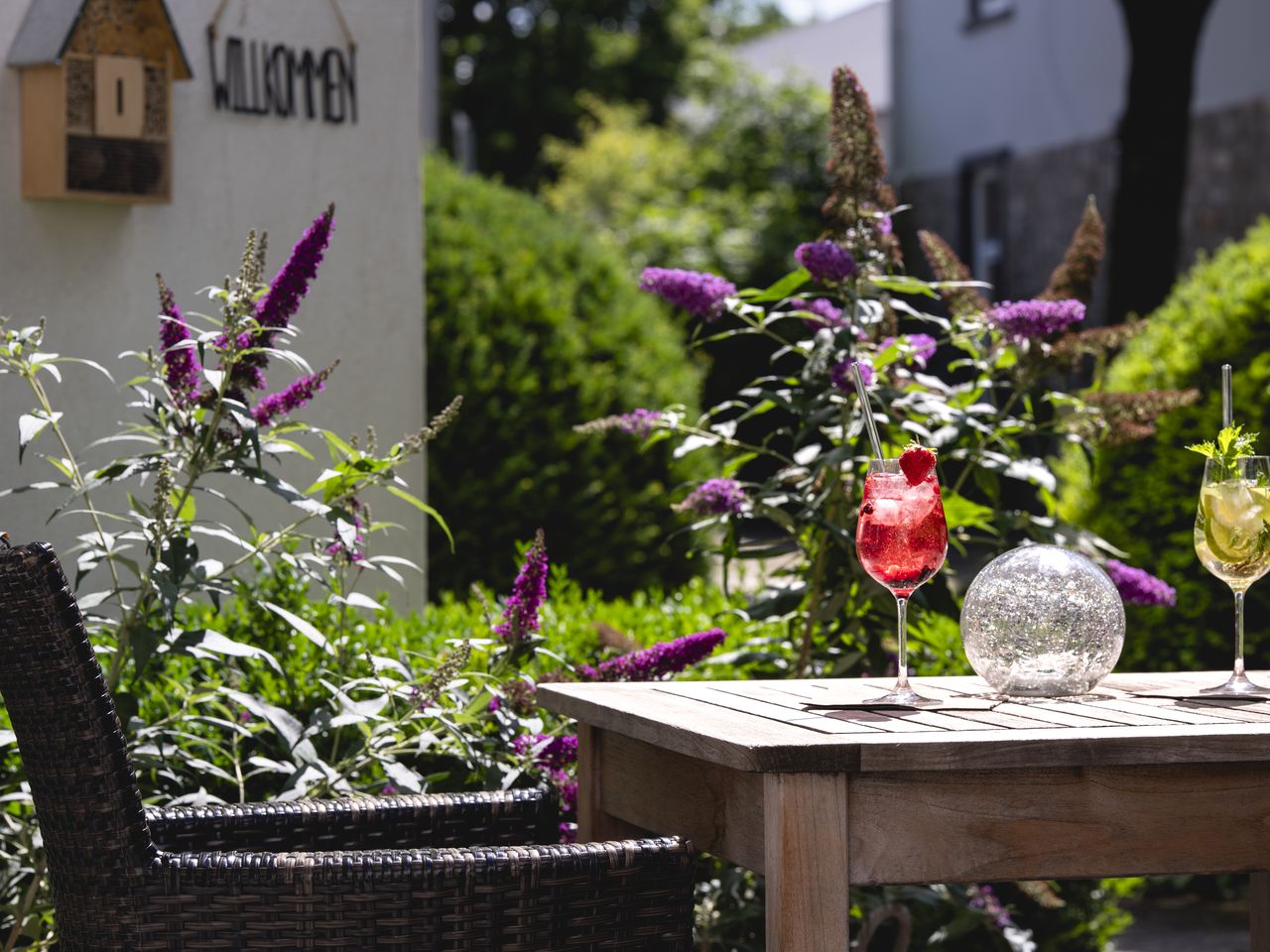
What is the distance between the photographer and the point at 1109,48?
1399 cm

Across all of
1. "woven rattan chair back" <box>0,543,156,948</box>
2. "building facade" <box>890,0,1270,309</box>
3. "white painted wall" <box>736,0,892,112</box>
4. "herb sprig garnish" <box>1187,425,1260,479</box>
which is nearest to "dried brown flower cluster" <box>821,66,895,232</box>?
"herb sprig garnish" <box>1187,425,1260,479</box>

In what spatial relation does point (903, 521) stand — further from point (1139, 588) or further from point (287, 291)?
point (1139, 588)

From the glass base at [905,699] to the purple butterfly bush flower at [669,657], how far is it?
1.78 ft

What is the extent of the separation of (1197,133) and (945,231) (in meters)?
3.94

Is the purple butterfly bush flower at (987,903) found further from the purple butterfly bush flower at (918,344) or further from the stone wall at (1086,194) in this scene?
the stone wall at (1086,194)

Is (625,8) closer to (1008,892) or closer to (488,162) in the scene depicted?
(488,162)

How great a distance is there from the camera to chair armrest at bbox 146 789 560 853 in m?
2.75

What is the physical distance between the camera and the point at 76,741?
2275 mm

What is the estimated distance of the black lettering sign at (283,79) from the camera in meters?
4.69

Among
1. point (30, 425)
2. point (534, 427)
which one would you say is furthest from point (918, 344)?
point (534, 427)

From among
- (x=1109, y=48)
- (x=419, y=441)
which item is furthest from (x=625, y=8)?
(x=419, y=441)

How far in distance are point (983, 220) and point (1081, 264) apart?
41.4 ft

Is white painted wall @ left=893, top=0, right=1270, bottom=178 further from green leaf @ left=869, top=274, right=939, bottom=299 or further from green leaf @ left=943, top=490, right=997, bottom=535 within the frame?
green leaf @ left=943, top=490, right=997, bottom=535

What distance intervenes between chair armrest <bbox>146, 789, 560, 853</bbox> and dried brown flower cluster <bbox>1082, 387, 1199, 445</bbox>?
5.62 feet
